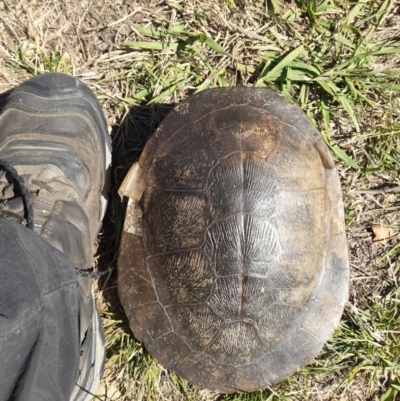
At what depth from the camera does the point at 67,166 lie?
91.0 inches

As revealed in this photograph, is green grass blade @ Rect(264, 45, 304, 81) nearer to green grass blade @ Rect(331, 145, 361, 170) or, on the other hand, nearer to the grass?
the grass

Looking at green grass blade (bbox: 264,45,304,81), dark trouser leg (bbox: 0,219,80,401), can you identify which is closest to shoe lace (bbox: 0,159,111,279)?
dark trouser leg (bbox: 0,219,80,401)

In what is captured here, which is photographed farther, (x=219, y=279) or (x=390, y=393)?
(x=390, y=393)

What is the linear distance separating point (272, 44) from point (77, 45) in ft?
3.25

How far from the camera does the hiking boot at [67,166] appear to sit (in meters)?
2.13

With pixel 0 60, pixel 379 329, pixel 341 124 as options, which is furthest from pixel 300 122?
pixel 0 60

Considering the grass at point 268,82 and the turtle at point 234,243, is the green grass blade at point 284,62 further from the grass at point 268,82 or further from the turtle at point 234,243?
the turtle at point 234,243

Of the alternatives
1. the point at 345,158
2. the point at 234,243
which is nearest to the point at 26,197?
the point at 234,243

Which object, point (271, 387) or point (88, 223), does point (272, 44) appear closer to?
point (88, 223)

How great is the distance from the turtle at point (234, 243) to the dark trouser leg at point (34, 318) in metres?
0.53

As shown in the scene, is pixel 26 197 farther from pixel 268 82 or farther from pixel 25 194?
pixel 268 82

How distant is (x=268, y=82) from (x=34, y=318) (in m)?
1.64

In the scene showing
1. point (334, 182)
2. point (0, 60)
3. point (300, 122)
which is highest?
point (0, 60)

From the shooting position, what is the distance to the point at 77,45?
265 centimetres
